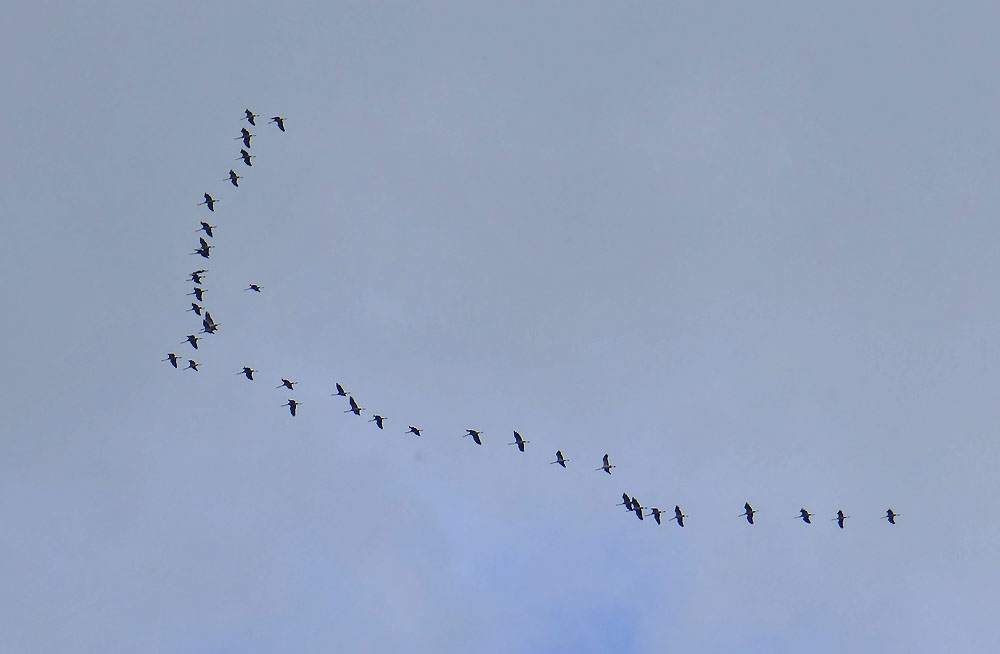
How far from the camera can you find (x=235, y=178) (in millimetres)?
124750

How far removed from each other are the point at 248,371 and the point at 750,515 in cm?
4284

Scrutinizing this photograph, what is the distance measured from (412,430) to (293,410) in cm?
1076

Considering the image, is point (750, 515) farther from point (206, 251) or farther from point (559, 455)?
point (206, 251)

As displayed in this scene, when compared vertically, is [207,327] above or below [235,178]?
below

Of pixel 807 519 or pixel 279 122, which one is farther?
pixel 279 122

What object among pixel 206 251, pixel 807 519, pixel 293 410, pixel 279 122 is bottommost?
pixel 807 519

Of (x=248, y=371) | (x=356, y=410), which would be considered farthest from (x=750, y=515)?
(x=248, y=371)

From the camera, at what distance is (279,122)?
129375mm

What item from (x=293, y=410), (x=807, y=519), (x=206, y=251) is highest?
(x=206, y=251)

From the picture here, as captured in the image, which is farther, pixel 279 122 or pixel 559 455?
pixel 279 122

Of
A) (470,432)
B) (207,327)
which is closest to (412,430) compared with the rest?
(470,432)

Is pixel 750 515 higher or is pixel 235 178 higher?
pixel 235 178

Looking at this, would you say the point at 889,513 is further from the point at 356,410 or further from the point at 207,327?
the point at 207,327

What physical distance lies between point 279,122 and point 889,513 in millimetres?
61813
